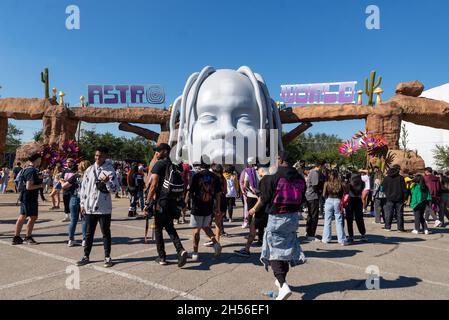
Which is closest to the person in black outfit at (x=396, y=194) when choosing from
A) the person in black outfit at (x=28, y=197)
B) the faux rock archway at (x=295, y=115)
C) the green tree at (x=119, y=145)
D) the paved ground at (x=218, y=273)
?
the paved ground at (x=218, y=273)

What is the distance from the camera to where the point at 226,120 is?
941 centimetres

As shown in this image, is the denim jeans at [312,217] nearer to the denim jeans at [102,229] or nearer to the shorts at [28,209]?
the denim jeans at [102,229]

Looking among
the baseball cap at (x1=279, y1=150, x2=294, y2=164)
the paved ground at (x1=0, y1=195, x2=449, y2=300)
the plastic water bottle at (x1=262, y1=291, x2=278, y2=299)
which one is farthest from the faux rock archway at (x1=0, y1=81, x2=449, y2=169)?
the plastic water bottle at (x1=262, y1=291, x2=278, y2=299)

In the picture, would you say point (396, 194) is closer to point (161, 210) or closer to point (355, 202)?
point (355, 202)

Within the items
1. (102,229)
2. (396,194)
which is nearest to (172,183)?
(102,229)

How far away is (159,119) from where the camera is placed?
1612 centimetres

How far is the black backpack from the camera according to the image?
13.1 ft

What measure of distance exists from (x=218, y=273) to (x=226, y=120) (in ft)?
20.6

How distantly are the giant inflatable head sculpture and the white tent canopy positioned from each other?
3679 cm

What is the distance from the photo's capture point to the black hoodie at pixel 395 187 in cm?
650

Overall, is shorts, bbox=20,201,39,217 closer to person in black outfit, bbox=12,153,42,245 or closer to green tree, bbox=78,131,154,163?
person in black outfit, bbox=12,153,42,245
